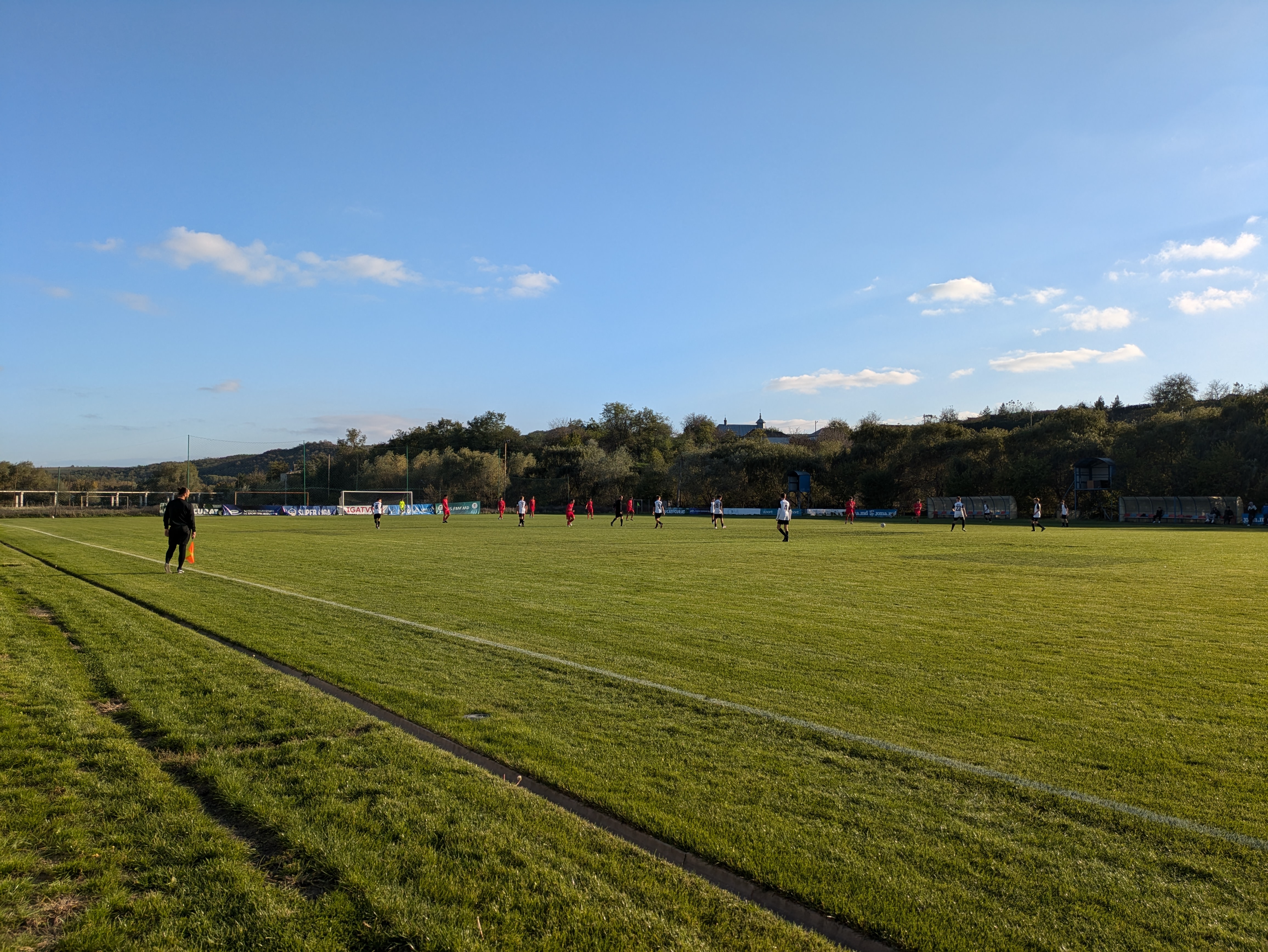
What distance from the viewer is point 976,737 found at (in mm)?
5391

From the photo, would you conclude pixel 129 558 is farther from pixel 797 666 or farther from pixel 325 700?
pixel 797 666

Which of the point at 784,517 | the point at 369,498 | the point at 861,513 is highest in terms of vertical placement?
the point at 369,498

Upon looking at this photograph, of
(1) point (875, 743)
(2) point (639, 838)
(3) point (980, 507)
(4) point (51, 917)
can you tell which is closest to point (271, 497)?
(3) point (980, 507)

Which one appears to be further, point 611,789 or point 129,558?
point 129,558

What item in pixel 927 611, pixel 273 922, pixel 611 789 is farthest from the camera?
pixel 927 611

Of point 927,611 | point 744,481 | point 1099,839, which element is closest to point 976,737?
point 1099,839

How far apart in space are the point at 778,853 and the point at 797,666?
13.3ft

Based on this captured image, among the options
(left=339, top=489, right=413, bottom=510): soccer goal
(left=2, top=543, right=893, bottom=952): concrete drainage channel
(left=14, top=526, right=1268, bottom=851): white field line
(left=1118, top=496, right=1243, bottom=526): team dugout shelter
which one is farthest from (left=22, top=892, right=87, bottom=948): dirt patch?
(left=339, top=489, right=413, bottom=510): soccer goal

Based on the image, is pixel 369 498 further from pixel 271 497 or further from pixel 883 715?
pixel 883 715

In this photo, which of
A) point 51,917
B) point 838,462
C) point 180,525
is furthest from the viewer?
point 838,462

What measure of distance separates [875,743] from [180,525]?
16.4m

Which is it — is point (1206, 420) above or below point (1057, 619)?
above

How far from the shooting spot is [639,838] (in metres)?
3.88

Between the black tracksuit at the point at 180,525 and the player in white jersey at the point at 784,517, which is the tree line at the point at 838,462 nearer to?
the player in white jersey at the point at 784,517
